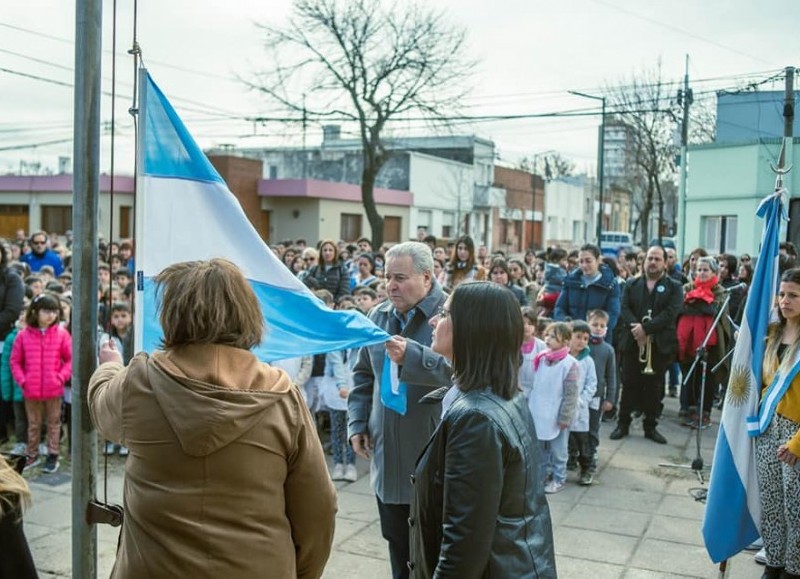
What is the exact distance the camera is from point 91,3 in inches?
115

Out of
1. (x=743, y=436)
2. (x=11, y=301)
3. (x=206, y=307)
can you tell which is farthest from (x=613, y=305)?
(x=206, y=307)

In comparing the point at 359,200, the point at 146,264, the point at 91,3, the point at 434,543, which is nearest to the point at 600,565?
the point at 434,543

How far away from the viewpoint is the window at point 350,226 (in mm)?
42562

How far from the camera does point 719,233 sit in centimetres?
2627

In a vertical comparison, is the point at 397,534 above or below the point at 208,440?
below

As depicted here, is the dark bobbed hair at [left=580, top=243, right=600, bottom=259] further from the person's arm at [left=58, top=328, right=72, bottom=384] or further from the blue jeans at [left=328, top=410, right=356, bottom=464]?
the person's arm at [left=58, top=328, right=72, bottom=384]

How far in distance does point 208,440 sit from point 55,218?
42417 mm

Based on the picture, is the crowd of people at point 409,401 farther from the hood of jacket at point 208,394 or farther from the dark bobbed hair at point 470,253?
the dark bobbed hair at point 470,253

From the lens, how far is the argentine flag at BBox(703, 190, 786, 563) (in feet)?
15.2

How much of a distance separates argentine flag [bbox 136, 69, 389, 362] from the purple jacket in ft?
14.5

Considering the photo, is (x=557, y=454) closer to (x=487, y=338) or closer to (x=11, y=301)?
(x=487, y=338)

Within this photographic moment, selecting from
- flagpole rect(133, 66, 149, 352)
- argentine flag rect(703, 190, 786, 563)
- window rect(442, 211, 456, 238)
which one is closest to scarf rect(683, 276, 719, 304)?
argentine flag rect(703, 190, 786, 563)

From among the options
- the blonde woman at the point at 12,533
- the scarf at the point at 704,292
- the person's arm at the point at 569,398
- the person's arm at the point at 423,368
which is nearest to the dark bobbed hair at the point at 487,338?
the person's arm at the point at 423,368

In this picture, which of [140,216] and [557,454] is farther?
[557,454]
